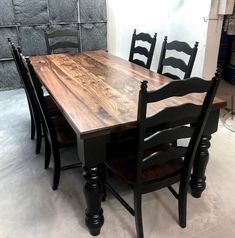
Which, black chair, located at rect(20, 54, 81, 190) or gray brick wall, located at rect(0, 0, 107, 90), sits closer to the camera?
black chair, located at rect(20, 54, 81, 190)

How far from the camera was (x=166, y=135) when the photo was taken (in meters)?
1.34

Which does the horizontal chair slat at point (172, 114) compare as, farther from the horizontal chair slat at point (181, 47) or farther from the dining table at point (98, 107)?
the horizontal chair slat at point (181, 47)

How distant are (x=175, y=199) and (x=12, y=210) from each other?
1.15m

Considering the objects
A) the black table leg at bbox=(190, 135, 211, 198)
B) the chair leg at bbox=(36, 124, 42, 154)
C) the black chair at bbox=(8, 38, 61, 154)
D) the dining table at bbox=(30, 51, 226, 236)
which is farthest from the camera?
the chair leg at bbox=(36, 124, 42, 154)

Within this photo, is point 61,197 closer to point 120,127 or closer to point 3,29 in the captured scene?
point 120,127

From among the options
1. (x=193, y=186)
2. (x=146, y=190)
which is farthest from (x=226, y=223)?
(x=146, y=190)

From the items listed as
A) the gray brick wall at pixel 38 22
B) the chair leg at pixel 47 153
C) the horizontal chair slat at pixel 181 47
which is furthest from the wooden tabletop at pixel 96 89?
the gray brick wall at pixel 38 22

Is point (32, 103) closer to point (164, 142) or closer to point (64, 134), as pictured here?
point (64, 134)

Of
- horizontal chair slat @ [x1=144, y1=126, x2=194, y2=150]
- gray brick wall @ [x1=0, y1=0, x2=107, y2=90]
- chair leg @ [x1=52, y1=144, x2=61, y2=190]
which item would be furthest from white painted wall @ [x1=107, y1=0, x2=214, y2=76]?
chair leg @ [x1=52, y1=144, x2=61, y2=190]

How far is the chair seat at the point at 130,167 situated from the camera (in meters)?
1.53

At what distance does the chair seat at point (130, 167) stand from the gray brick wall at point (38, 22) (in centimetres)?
290

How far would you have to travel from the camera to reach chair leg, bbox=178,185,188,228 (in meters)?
1.65

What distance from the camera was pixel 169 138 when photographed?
136cm

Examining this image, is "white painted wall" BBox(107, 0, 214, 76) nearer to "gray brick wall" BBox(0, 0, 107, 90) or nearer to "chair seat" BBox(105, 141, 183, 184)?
"gray brick wall" BBox(0, 0, 107, 90)
